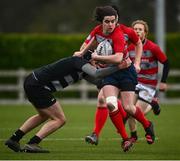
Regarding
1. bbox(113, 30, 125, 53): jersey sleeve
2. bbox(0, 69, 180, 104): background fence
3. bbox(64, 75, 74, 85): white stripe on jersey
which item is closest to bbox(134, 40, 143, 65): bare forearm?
bbox(113, 30, 125, 53): jersey sleeve

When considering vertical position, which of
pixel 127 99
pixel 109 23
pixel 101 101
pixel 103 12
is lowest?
pixel 101 101

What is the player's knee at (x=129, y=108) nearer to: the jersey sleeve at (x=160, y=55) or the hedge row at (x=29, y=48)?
the jersey sleeve at (x=160, y=55)

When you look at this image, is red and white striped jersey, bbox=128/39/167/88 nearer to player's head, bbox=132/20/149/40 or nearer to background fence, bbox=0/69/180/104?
player's head, bbox=132/20/149/40

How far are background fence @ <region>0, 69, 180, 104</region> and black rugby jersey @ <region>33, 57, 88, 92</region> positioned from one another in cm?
1965

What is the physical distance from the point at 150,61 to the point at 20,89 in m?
17.8

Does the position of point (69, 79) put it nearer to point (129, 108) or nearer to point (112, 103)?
point (112, 103)

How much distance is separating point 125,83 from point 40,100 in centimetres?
141

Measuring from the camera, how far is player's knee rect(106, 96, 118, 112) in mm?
14281

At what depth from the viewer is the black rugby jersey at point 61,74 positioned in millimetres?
13711

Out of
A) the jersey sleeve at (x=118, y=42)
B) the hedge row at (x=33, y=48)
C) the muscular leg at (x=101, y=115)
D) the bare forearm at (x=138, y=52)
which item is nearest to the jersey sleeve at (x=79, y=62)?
the jersey sleeve at (x=118, y=42)

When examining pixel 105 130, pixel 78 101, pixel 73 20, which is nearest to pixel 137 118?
pixel 105 130

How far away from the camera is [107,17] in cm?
1409

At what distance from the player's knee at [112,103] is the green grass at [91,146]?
0.64 metres

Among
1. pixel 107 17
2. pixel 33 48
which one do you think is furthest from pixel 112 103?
pixel 33 48
